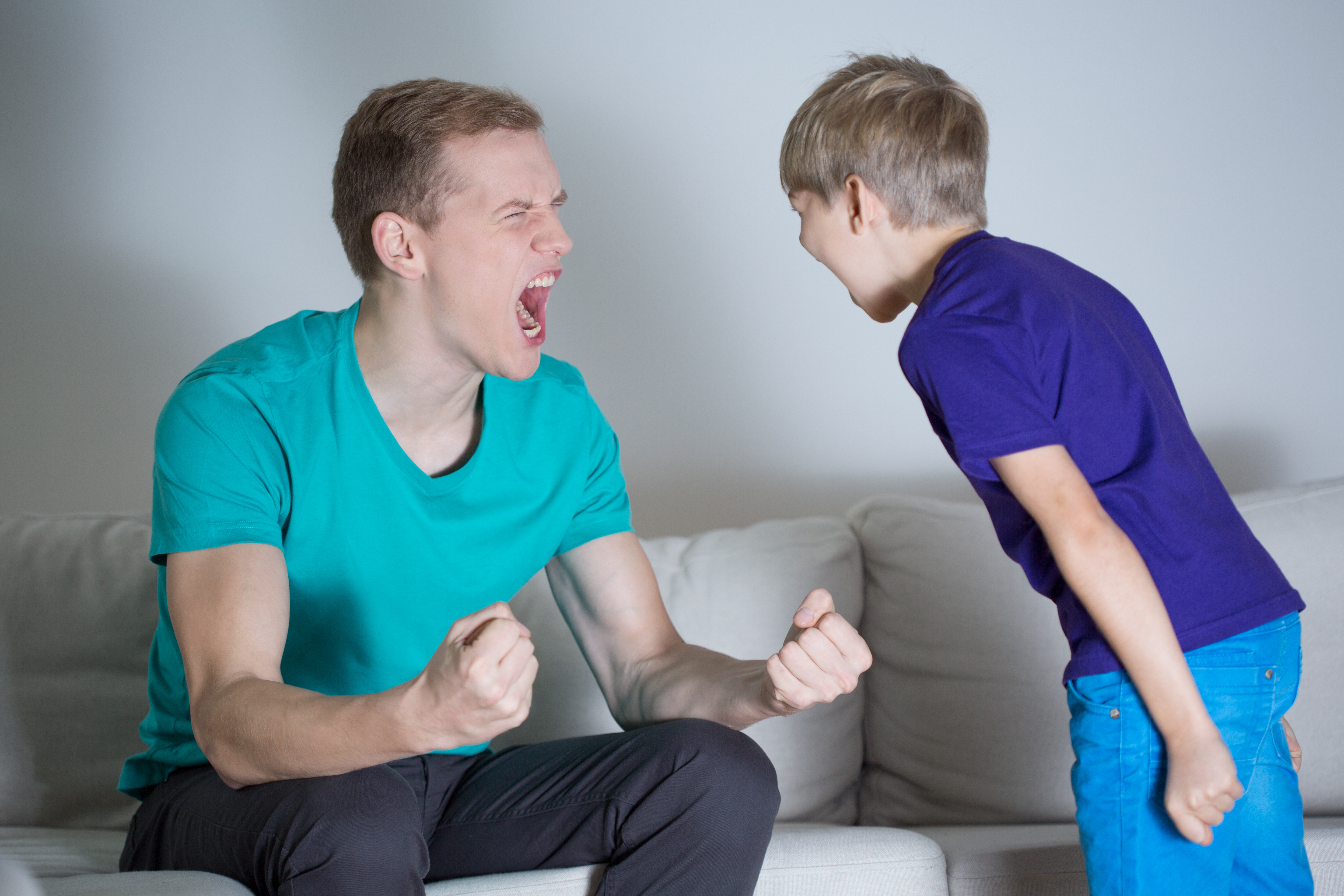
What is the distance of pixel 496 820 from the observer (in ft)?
3.87

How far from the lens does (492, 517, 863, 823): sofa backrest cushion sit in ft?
5.51

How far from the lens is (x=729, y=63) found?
7.29 ft

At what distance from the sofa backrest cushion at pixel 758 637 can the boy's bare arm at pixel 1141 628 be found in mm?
751

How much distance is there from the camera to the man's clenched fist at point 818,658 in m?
1.03

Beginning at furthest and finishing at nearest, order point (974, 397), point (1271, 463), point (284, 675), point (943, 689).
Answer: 1. point (1271, 463)
2. point (943, 689)
3. point (284, 675)
4. point (974, 397)

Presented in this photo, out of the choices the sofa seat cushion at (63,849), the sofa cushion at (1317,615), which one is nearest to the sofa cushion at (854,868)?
the sofa cushion at (1317,615)

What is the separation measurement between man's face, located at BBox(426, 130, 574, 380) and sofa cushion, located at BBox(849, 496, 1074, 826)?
31.8 inches

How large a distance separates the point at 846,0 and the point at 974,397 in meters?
1.51

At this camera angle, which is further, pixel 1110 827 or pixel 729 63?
pixel 729 63

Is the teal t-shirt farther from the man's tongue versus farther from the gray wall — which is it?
the gray wall

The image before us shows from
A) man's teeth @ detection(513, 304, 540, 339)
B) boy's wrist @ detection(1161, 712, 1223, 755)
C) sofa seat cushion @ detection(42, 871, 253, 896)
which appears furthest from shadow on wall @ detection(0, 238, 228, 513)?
boy's wrist @ detection(1161, 712, 1223, 755)

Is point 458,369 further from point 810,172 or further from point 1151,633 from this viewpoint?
point 1151,633

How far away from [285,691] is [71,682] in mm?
892

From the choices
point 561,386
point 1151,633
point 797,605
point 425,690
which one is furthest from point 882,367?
point 425,690
